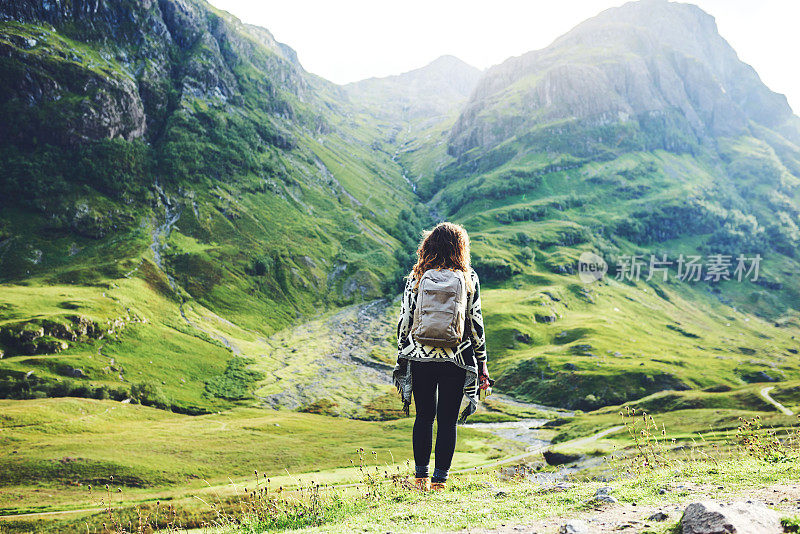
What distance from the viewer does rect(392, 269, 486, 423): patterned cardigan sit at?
1023 cm

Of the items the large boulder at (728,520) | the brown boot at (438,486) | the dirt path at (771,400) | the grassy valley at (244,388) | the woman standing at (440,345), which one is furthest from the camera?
the dirt path at (771,400)

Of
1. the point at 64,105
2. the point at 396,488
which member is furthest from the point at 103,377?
the point at 64,105

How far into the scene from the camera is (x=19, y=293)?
126 metres

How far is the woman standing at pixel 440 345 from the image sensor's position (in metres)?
10.2

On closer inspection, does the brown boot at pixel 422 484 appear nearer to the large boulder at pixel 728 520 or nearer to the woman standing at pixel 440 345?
the woman standing at pixel 440 345

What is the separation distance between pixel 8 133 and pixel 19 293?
97.6 metres

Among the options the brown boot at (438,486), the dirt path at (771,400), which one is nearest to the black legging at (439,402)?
the brown boot at (438,486)

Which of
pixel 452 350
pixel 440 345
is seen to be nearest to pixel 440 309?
pixel 440 345

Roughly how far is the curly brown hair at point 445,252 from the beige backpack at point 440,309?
323mm

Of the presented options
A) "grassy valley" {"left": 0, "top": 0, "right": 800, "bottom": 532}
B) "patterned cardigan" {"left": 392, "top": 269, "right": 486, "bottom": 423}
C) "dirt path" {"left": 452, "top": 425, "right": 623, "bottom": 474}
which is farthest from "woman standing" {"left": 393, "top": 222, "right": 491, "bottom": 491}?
"dirt path" {"left": 452, "top": 425, "right": 623, "bottom": 474}

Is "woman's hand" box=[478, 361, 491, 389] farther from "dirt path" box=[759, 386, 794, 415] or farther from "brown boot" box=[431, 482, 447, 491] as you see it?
"dirt path" box=[759, 386, 794, 415]

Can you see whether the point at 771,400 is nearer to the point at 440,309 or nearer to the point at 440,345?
the point at 440,345

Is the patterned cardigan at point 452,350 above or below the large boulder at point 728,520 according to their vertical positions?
above

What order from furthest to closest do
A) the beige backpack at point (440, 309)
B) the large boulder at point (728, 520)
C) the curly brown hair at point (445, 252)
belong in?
the curly brown hair at point (445, 252)
the beige backpack at point (440, 309)
the large boulder at point (728, 520)
